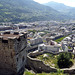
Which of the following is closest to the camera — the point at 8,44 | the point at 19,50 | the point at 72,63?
the point at 8,44

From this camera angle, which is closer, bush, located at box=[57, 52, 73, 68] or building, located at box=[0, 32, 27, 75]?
building, located at box=[0, 32, 27, 75]

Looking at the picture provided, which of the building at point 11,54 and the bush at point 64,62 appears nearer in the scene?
the building at point 11,54

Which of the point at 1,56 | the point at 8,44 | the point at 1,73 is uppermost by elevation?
the point at 8,44

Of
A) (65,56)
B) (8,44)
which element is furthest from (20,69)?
(65,56)

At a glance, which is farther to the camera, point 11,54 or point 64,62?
point 64,62

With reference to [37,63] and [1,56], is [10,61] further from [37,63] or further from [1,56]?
[37,63]

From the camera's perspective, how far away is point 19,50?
12.6 meters

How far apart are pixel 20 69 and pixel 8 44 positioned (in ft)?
11.7

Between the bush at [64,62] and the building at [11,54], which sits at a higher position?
the building at [11,54]

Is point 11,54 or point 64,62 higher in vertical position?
point 11,54

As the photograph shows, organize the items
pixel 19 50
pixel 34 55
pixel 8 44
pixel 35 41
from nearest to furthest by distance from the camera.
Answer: pixel 8 44
pixel 19 50
pixel 34 55
pixel 35 41

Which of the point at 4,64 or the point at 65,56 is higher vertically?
the point at 4,64

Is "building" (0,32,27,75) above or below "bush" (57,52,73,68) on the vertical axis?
above

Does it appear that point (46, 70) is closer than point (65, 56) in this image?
Yes
